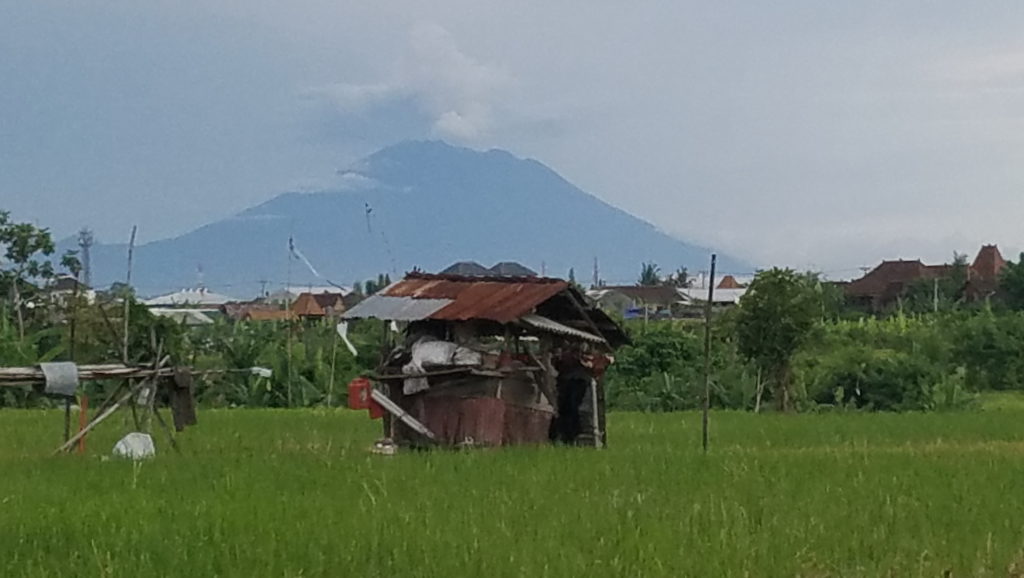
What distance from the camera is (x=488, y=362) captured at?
1350cm

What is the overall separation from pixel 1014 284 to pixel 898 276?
18310 millimetres

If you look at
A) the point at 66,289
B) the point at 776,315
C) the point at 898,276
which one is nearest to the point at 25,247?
the point at 66,289

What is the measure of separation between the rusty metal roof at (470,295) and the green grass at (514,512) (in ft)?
4.51

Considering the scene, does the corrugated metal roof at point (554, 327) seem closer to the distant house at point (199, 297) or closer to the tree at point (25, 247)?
the tree at point (25, 247)

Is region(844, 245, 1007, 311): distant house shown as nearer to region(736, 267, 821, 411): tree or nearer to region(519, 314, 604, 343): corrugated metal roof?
region(736, 267, 821, 411): tree

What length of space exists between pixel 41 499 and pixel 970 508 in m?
5.57

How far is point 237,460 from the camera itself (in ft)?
37.0

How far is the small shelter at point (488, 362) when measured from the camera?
1339 centimetres

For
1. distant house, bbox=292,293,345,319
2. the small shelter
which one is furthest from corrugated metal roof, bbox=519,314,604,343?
distant house, bbox=292,293,345,319

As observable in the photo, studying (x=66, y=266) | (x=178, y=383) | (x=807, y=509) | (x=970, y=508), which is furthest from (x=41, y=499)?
(x=66, y=266)

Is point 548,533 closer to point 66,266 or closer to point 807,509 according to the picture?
point 807,509

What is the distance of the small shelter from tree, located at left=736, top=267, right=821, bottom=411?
23.6 ft

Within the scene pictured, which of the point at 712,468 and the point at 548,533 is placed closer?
the point at 548,533

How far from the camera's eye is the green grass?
21.1ft
